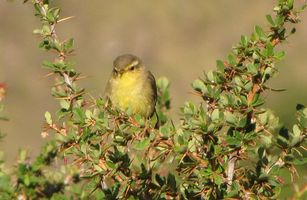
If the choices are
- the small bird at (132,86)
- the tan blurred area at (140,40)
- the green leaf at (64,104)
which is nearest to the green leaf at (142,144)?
the green leaf at (64,104)

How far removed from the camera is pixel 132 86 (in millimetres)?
6496

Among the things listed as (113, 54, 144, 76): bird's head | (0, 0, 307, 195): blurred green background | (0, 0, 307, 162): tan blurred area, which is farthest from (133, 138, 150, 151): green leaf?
(0, 0, 307, 195): blurred green background

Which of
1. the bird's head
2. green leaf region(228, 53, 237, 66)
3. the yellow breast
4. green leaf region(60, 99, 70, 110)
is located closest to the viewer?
green leaf region(228, 53, 237, 66)

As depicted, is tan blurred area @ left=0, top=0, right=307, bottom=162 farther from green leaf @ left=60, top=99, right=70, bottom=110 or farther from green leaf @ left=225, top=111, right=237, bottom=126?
green leaf @ left=225, top=111, right=237, bottom=126

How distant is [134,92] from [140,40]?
53.4 ft

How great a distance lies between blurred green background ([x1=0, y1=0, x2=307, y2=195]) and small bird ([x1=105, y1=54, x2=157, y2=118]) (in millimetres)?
11859

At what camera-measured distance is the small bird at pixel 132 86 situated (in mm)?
6297

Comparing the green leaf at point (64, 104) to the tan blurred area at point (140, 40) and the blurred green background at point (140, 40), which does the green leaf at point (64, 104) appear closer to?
the tan blurred area at point (140, 40)

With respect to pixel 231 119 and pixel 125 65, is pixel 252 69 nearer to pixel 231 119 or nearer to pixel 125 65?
pixel 231 119

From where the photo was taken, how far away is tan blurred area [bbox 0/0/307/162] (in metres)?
19.7

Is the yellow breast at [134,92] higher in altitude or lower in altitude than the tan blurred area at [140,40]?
higher

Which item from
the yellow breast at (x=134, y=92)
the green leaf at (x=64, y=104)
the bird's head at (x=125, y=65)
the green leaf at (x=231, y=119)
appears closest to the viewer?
the green leaf at (x=231, y=119)

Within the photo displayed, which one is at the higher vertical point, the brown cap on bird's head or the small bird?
the brown cap on bird's head

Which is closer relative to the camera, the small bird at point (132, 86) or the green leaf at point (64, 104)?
the green leaf at point (64, 104)
